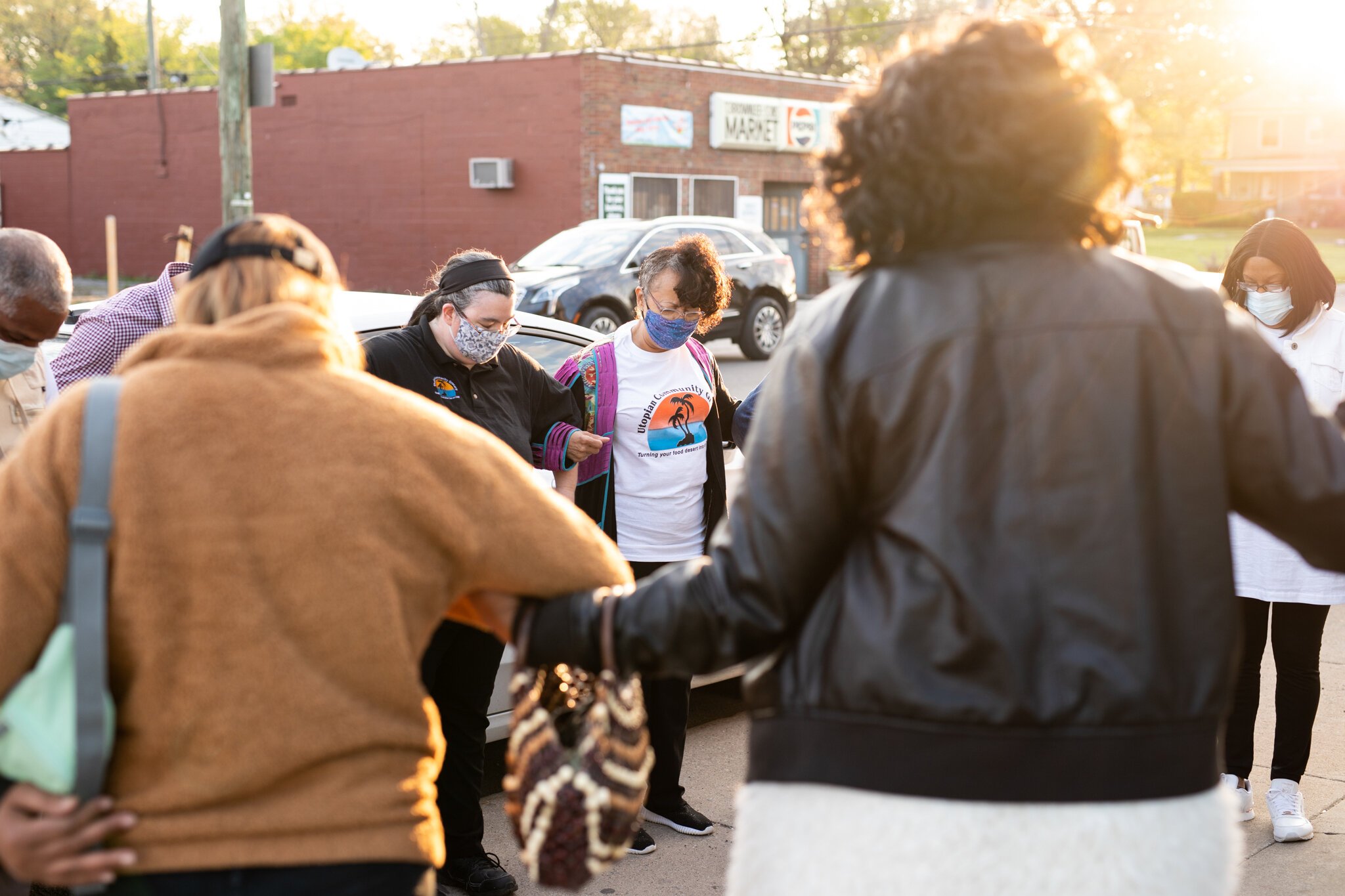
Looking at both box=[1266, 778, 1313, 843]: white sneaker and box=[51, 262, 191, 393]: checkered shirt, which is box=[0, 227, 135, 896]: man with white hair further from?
box=[1266, 778, 1313, 843]: white sneaker

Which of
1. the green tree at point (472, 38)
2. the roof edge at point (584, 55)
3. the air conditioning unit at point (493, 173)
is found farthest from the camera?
the green tree at point (472, 38)

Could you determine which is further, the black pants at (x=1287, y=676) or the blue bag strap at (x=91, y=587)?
the black pants at (x=1287, y=676)

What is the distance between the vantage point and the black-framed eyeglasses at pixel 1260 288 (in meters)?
4.52

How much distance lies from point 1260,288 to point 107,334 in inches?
147

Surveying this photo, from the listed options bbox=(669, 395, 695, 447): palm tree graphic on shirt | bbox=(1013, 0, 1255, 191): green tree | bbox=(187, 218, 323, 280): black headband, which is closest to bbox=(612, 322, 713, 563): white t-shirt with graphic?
bbox=(669, 395, 695, 447): palm tree graphic on shirt

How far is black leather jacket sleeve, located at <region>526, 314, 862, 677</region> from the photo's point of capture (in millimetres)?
1887

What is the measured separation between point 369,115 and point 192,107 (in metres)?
5.53

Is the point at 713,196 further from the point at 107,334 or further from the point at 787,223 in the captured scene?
the point at 107,334

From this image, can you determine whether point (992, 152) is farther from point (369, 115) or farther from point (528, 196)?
point (369, 115)

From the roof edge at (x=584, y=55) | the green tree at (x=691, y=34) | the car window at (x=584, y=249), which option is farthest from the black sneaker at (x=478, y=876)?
the green tree at (x=691, y=34)

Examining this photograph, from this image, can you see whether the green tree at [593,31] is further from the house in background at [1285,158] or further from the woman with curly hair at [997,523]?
the woman with curly hair at [997,523]

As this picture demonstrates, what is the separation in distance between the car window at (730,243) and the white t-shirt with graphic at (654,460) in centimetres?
1386

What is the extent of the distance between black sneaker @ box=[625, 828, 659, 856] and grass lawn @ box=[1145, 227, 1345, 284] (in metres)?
29.7

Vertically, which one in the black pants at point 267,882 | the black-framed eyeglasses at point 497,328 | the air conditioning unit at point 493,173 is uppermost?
the air conditioning unit at point 493,173
